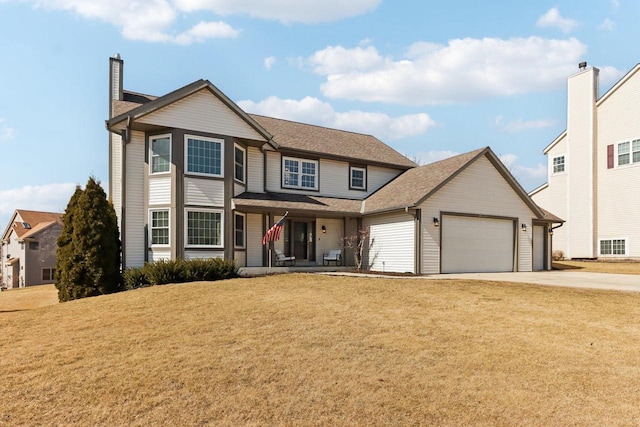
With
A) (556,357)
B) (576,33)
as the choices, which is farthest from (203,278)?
(576,33)

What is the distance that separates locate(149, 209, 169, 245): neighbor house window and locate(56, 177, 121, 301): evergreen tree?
164 cm

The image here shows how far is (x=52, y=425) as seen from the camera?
15.9ft

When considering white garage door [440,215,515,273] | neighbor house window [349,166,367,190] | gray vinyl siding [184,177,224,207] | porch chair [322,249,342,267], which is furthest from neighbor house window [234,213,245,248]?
white garage door [440,215,515,273]

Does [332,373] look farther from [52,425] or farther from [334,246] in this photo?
[334,246]

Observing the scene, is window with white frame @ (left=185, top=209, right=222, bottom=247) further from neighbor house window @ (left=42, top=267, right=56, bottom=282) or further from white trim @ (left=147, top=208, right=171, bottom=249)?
neighbor house window @ (left=42, top=267, right=56, bottom=282)

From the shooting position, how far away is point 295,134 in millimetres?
23094

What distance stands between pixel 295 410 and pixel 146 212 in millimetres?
14178

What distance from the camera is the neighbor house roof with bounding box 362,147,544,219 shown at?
1884cm

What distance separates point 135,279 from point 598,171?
27.8m

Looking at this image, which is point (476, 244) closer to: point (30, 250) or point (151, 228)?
point (151, 228)

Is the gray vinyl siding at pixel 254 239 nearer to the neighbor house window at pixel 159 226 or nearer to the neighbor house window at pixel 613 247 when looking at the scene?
the neighbor house window at pixel 159 226

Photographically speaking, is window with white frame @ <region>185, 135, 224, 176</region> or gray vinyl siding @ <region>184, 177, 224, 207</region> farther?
window with white frame @ <region>185, 135, 224, 176</region>

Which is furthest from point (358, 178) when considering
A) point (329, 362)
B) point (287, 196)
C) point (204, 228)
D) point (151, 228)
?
point (329, 362)

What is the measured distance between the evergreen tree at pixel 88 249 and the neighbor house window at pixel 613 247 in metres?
27.6
